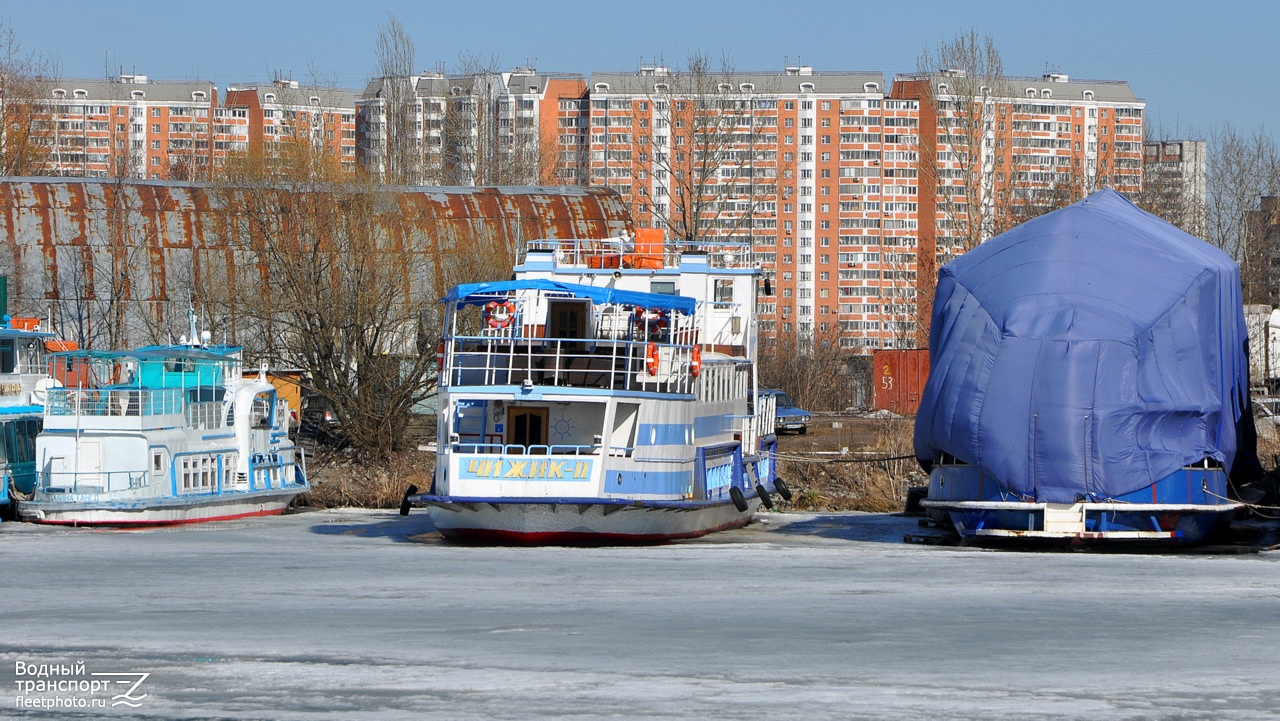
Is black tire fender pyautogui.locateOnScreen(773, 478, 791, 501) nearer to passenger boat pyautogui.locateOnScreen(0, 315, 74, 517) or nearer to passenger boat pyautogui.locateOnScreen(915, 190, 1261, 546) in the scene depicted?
passenger boat pyautogui.locateOnScreen(915, 190, 1261, 546)

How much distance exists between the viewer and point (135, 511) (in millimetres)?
32344

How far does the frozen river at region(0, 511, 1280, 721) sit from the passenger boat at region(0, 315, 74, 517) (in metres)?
9.59

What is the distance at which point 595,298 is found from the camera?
27031mm

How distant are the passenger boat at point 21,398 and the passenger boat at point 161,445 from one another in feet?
3.24

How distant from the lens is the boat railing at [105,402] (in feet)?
108

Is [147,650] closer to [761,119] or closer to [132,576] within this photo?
[132,576]

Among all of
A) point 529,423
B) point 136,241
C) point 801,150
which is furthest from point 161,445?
point 801,150

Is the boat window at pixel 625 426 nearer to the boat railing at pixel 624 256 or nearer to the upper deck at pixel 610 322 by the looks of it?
the upper deck at pixel 610 322

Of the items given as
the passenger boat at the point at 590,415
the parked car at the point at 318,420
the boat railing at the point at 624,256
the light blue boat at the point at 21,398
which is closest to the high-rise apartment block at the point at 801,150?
the parked car at the point at 318,420

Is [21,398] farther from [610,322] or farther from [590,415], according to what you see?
[590,415]

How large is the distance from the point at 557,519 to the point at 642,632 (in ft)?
32.6

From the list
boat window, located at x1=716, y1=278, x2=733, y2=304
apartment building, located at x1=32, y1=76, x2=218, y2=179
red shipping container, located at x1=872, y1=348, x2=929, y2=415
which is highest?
apartment building, located at x1=32, y1=76, x2=218, y2=179

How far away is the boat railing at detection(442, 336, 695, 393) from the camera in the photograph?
88.8 ft

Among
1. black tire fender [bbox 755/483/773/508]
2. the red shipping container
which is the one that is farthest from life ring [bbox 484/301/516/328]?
the red shipping container
